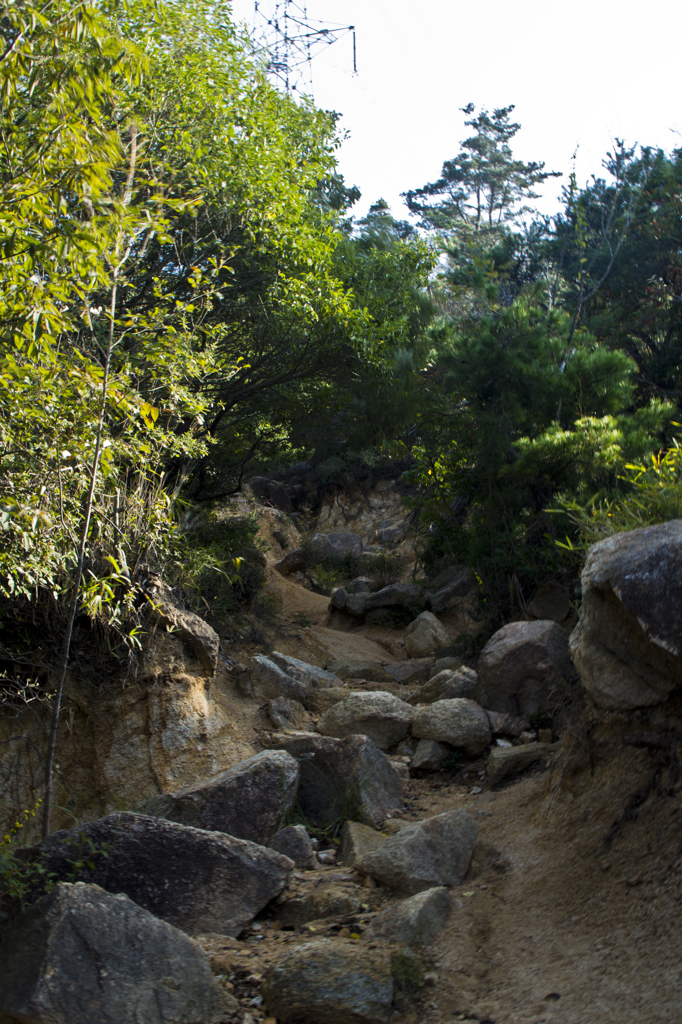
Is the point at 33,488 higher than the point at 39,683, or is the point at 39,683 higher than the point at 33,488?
the point at 33,488

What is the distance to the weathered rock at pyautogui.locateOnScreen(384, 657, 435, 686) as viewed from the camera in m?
8.41

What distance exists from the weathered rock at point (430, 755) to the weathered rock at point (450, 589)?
5.30 metres

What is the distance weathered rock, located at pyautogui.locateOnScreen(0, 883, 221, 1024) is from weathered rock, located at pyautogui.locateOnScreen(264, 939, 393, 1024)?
0.83ft

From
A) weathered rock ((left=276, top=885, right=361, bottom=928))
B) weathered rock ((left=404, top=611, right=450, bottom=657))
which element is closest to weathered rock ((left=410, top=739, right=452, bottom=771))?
weathered rock ((left=276, top=885, right=361, bottom=928))

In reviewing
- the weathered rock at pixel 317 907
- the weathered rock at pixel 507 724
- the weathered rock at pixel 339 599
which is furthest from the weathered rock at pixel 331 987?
the weathered rock at pixel 339 599

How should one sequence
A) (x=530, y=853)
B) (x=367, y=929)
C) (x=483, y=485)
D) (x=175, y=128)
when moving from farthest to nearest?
1. (x=483, y=485)
2. (x=175, y=128)
3. (x=530, y=853)
4. (x=367, y=929)

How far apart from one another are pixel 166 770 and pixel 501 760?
8.78 ft

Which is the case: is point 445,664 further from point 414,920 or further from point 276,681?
point 414,920

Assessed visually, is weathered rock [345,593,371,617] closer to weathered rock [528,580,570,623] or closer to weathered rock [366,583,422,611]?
weathered rock [366,583,422,611]

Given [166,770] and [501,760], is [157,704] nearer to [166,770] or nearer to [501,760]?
[166,770]

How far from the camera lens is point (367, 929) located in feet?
10.5

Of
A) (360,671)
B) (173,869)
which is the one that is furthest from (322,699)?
(173,869)

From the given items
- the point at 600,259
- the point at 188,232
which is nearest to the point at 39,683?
the point at 188,232

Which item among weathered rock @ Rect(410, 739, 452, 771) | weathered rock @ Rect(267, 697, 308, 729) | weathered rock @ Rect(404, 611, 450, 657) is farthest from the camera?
weathered rock @ Rect(404, 611, 450, 657)
